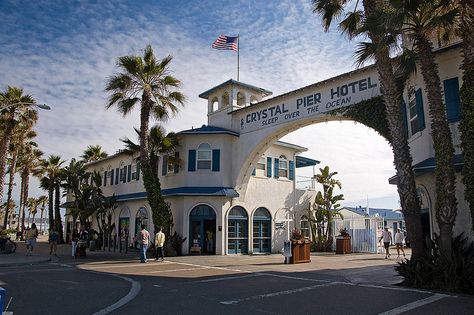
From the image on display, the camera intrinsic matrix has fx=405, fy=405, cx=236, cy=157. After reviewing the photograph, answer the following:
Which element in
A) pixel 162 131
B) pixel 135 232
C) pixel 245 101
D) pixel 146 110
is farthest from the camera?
pixel 135 232

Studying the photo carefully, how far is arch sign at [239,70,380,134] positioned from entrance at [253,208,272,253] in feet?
18.9

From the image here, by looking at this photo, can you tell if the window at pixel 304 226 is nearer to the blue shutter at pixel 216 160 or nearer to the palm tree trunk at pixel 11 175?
the blue shutter at pixel 216 160

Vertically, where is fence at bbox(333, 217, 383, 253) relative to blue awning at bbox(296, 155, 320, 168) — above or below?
below

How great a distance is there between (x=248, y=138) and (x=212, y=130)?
239 cm

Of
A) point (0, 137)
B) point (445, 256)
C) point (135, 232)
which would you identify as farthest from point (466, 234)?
point (0, 137)

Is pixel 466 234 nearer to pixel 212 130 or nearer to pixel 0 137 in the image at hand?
pixel 212 130

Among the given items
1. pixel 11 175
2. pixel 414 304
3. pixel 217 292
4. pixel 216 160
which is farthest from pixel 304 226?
pixel 11 175

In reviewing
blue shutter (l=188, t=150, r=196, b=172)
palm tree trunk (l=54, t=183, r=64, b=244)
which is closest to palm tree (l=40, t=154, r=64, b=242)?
palm tree trunk (l=54, t=183, r=64, b=244)

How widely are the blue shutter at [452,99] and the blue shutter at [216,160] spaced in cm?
1416

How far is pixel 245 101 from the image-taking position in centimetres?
2614

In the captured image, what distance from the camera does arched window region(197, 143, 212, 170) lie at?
24.7 m

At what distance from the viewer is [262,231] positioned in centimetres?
2625

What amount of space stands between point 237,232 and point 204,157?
5.04m

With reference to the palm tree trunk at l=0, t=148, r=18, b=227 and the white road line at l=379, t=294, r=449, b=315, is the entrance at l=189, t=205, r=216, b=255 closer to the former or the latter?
the white road line at l=379, t=294, r=449, b=315
